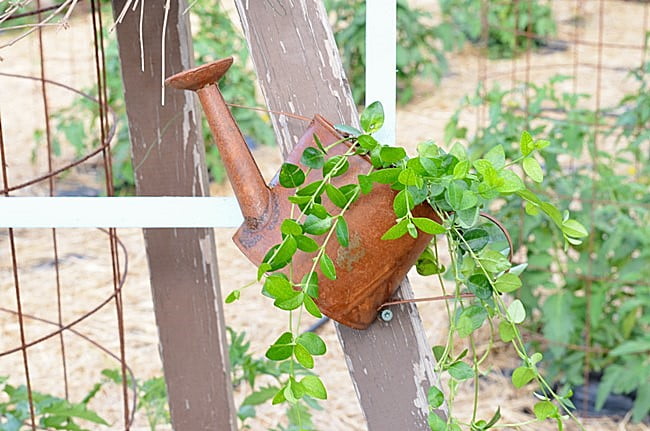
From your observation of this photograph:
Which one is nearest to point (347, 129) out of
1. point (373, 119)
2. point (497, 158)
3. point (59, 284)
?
point (373, 119)

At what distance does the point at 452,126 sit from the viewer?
2336 mm

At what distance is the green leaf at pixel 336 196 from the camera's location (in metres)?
0.87

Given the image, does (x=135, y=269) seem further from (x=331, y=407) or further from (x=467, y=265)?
(x=467, y=265)

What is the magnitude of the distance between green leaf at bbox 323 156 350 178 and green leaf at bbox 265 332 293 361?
0.14 meters

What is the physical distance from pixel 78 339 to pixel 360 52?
5.87ft

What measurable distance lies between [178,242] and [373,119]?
0.59 m

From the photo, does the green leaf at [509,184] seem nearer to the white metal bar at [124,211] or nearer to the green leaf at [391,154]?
the green leaf at [391,154]

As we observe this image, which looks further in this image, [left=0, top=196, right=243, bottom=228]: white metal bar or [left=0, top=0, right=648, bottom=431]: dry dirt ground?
[left=0, top=0, right=648, bottom=431]: dry dirt ground

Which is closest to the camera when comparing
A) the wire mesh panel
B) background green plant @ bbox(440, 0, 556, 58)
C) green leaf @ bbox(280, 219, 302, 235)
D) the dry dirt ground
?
green leaf @ bbox(280, 219, 302, 235)

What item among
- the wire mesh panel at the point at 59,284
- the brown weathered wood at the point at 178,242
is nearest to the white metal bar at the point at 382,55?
the brown weathered wood at the point at 178,242

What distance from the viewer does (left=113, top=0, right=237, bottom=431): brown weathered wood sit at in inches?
52.4

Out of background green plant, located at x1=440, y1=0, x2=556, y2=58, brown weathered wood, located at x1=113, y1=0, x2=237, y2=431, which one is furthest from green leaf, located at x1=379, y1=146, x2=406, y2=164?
background green plant, located at x1=440, y1=0, x2=556, y2=58

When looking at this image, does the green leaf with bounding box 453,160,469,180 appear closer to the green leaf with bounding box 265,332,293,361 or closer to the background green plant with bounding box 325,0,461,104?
the green leaf with bounding box 265,332,293,361

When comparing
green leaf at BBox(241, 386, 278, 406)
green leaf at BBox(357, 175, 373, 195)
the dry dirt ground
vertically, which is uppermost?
green leaf at BBox(357, 175, 373, 195)
